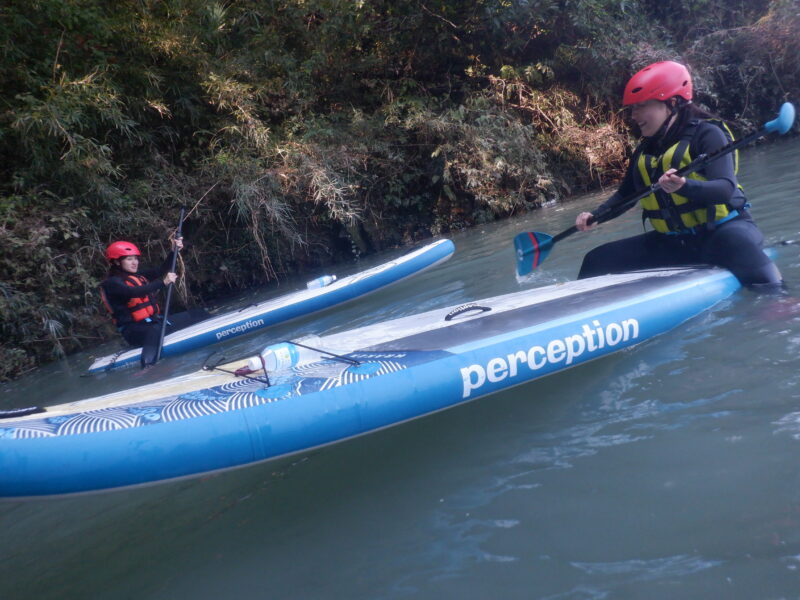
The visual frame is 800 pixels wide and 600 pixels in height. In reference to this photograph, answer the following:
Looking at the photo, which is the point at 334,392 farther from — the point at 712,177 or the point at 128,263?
the point at 128,263

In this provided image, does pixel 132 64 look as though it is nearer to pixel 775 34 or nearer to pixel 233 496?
pixel 233 496

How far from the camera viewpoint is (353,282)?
5.68 m

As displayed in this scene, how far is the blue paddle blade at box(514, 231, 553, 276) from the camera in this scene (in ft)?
13.2

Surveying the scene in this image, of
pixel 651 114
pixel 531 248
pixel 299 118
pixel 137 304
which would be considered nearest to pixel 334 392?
pixel 651 114

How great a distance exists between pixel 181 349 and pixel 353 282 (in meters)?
1.66

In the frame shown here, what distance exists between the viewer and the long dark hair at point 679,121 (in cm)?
304

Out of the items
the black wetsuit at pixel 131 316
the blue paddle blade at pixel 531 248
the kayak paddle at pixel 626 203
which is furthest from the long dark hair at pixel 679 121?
the black wetsuit at pixel 131 316

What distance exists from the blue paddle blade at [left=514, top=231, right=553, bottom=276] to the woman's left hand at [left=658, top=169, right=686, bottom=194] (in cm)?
114

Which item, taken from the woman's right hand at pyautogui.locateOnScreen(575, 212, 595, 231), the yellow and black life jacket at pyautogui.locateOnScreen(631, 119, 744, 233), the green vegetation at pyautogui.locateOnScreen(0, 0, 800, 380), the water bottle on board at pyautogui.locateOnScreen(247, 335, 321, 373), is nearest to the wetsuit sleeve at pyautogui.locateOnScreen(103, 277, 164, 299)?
the green vegetation at pyautogui.locateOnScreen(0, 0, 800, 380)

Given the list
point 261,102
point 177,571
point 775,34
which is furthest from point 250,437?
point 775,34

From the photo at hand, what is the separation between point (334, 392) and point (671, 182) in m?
1.93

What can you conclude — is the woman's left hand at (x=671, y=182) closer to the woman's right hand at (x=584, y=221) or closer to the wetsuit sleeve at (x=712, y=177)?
the wetsuit sleeve at (x=712, y=177)

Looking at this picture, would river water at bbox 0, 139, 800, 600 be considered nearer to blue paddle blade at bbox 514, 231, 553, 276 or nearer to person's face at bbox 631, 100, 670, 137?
person's face at bbox 631, 100, 670, 137

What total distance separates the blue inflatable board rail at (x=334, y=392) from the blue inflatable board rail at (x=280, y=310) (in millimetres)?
2618
